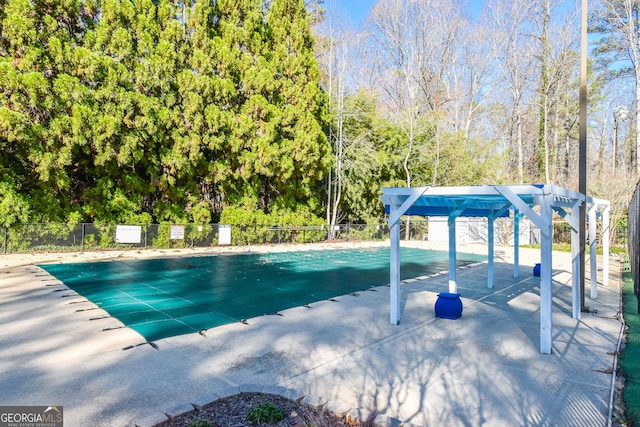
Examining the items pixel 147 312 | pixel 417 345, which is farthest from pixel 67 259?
pixel 417 345

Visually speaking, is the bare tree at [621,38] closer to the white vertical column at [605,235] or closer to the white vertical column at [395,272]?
the white vertical column at [605,235]

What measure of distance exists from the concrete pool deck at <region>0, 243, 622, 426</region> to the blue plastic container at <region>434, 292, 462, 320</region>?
17cm

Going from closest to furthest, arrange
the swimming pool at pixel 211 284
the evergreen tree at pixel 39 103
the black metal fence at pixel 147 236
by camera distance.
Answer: the swimming pool at pixel 211 284 < the evergreen tree at pixel 39 103 < the black metal fence at pixel 147 236

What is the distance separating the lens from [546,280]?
17.1 feet

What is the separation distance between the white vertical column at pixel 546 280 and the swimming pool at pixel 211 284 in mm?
4260

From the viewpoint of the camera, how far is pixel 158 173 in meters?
18.0

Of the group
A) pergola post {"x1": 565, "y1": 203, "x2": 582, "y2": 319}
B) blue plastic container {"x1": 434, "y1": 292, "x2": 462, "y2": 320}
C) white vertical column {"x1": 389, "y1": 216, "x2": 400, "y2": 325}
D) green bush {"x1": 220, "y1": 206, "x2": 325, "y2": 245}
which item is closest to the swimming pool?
white vertical column {"x1": 389, "y1": 216, "x2": 400, "y2": 325}

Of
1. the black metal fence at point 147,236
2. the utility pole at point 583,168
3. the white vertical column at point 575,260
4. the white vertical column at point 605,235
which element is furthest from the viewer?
the black metal fence at point 147,236

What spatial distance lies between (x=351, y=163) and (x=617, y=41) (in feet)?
52.7

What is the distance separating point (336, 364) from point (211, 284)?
5.81 m

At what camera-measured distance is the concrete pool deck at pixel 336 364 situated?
3.56 metres

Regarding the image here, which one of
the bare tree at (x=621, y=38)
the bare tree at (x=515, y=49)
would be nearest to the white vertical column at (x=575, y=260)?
the bare tree at (x=621, y=38)

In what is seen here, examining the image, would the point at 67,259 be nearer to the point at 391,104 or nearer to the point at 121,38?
the point at 121,38

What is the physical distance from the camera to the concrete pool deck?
140 inches
